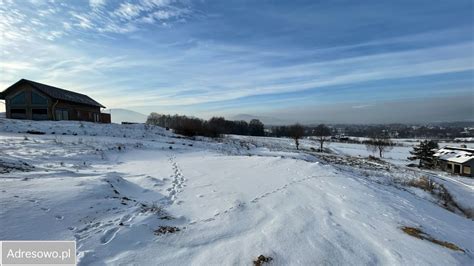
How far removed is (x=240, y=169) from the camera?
38.7ft

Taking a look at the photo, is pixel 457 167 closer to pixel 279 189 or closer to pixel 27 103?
pixel 279 189

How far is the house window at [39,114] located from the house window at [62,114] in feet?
3.79

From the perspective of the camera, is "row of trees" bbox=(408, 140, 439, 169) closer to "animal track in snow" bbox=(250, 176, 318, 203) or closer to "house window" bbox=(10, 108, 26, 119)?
"animal track in snow" bbox=(250, 176, 318, 203)

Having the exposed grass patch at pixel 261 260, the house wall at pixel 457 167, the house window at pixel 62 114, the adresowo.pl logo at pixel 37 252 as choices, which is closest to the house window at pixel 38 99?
the house window at pixel 62 114

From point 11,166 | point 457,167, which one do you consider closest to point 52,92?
point 11,166

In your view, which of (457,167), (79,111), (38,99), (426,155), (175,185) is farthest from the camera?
(426,155)

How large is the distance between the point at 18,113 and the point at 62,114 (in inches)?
196

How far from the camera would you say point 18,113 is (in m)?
33.5

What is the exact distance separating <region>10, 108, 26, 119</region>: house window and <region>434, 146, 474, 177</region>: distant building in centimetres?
6942

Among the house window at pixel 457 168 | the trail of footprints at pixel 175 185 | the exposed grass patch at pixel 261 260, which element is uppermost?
the trail of footprints at pixel 175 185

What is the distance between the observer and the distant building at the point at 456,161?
46.5 metres

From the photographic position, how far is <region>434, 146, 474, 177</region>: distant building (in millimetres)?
46469

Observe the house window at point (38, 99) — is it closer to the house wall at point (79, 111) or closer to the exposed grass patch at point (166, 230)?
the house wall at point (79, 111)

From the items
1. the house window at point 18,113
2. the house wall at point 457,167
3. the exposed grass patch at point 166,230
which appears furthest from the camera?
the house wall at point 457,167
